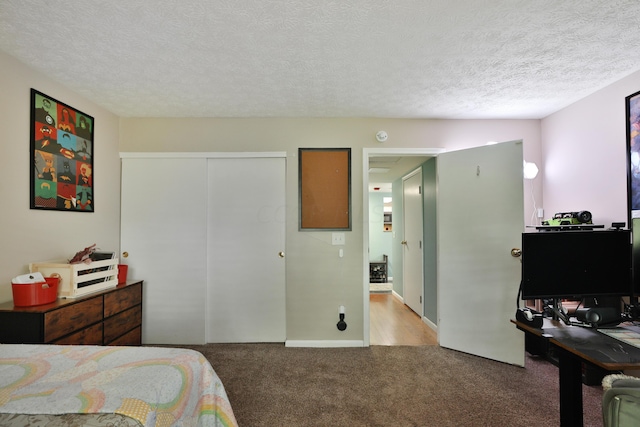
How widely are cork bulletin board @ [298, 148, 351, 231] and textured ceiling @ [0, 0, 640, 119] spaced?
56cm

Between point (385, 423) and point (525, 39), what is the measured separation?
2627 millimetres

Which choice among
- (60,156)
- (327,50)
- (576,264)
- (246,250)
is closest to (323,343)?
(246,250)

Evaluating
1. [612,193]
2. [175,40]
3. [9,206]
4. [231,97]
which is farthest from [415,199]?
[9,206]

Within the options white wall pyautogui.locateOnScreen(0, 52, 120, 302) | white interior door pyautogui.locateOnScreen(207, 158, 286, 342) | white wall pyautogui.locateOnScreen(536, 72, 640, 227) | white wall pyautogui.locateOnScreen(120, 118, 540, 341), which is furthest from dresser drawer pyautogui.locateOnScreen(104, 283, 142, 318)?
white wall pyautogui.locateOnScreen(536, 72, 640, 227)

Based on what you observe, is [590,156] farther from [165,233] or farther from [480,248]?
[165,233]

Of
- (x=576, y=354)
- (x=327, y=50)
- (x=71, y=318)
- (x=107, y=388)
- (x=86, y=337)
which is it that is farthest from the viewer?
(x=86, y=337)

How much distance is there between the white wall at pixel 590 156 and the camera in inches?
88.8

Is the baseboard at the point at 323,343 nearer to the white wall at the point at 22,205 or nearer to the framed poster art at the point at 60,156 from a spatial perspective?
the white wall at the point at 22,205

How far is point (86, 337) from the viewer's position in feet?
6.97

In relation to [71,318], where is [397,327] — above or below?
below

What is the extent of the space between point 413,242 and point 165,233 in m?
3.39

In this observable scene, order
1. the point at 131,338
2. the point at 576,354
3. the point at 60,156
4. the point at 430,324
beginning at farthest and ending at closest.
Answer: the point at 430,324
the point at 131,338
the point at 60,156
the point at 576,354

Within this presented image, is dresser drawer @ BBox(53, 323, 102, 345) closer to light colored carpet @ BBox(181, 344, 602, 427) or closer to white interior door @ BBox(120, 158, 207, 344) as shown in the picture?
white interior door @ BBox(120, 158, 207, 344)

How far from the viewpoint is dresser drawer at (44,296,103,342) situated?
1.84 metres
